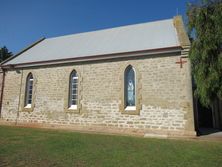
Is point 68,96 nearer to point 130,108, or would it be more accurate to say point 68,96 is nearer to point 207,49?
point 130,108

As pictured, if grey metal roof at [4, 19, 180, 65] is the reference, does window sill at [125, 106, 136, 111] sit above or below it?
below

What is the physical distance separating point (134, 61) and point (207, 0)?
17.9 ft

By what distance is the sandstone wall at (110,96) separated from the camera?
11.9 metres

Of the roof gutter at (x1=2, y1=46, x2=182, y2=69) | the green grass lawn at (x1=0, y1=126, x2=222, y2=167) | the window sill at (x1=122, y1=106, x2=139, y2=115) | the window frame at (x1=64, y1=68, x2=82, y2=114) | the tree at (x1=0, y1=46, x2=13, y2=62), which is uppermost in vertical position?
the tree at (x1=0, y1=46, x2=13, y2=62)

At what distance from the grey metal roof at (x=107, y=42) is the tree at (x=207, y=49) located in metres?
2.97

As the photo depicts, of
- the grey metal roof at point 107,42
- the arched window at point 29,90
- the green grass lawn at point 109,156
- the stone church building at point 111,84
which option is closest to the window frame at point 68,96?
the stone church building at point 111,84

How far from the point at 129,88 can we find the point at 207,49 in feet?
18.7

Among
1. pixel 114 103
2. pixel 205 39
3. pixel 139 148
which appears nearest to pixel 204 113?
pixel 114 103

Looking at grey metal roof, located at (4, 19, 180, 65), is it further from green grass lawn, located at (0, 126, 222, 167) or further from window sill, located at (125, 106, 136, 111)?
green grass lawn, located at (0, 126, 222, 167)

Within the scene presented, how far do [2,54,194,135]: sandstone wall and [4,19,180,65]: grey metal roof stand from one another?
106 centimetres

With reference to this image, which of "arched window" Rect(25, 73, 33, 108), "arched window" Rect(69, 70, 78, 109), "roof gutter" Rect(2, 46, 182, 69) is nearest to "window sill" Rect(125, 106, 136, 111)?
"roof gutter" Rect(2, 46, 182, 69)

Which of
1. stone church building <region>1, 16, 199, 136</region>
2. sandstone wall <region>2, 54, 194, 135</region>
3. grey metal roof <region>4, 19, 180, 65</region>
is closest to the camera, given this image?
sandstone wall <region>2, 54, 194, 135</region>

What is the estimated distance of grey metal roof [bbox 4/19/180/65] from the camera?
14.1 meters

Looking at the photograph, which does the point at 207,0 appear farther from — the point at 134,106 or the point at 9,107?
the point at 9,107
